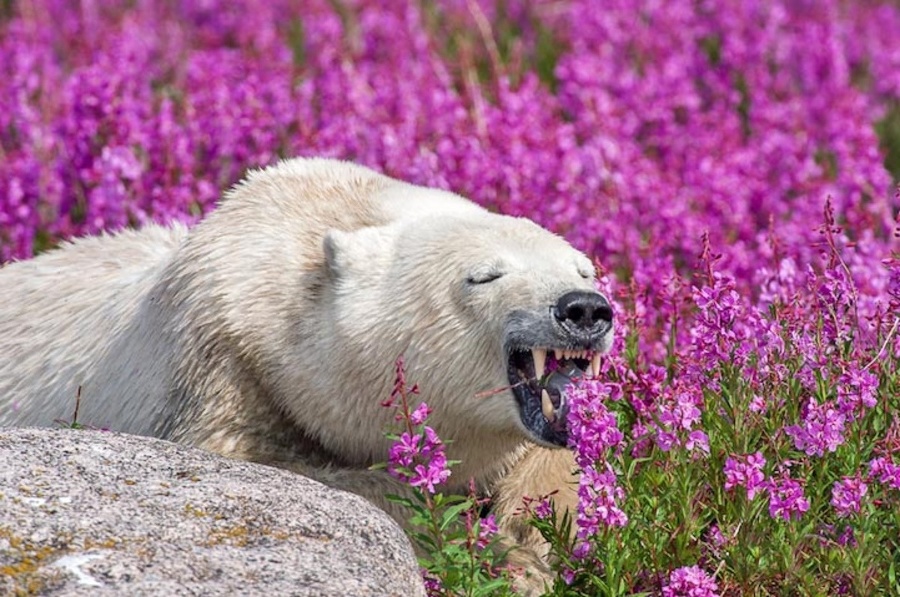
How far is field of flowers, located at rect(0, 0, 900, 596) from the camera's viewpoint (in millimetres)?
4094

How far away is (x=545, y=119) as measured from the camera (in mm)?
8430

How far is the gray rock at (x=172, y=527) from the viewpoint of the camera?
353 cm

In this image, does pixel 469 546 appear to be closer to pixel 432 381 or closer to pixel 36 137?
pixel 432 381

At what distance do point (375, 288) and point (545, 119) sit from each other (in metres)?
3.52

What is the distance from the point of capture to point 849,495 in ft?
12.7

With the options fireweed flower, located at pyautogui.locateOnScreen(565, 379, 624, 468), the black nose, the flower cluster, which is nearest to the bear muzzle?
the black nose

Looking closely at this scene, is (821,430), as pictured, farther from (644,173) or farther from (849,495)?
(644,173)

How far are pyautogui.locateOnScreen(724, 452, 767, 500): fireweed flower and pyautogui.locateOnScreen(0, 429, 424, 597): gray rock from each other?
727 millimetres

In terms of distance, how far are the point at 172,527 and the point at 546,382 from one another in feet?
4.15

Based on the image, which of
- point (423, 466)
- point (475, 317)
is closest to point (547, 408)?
point (475, 317)

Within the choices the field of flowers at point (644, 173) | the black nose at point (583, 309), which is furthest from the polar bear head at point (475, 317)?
the field of flowers at point (644, 173)

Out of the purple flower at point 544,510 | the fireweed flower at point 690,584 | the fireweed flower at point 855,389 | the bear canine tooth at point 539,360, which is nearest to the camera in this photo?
the fireweed flower at point 690,584

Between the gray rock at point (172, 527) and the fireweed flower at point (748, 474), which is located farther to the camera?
the fireweed flower at point (748, 474)

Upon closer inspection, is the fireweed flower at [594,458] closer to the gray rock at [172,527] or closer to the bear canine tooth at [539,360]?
the gray rock at [172,527]
